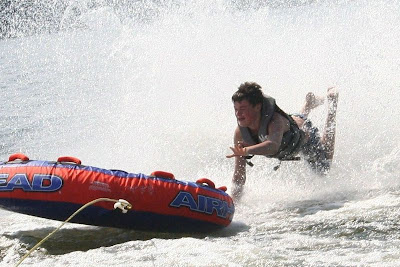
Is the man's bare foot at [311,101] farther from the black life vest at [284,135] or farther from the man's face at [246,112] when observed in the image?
the man's face at [246,112]

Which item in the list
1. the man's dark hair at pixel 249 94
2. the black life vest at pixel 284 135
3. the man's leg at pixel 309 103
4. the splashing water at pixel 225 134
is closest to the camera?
the splashing water at pixel 225 134

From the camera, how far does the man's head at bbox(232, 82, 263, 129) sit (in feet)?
19.6

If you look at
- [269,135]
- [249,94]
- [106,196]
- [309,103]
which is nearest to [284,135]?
[269,135]

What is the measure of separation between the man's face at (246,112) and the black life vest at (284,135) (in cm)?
8

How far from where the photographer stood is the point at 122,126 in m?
11.4

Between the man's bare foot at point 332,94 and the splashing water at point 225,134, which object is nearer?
the splashing water at point 225,134

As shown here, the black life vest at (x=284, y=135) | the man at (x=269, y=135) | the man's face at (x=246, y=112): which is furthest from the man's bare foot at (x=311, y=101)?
the man's face at (x=246, y=112)

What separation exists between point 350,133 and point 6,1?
164 ft

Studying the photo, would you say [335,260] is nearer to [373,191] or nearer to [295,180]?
[373,191]

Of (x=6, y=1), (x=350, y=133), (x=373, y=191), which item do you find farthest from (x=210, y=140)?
(x=6, y=1)

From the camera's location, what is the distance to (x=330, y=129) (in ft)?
23.8

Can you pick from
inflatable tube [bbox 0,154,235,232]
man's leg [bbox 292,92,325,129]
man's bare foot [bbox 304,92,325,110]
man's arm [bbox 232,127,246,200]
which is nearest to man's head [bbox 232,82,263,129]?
man's arm [bbox 232,127,246,200]

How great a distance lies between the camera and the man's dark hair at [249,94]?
5.97 meters

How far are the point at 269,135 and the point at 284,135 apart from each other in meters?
0.37
